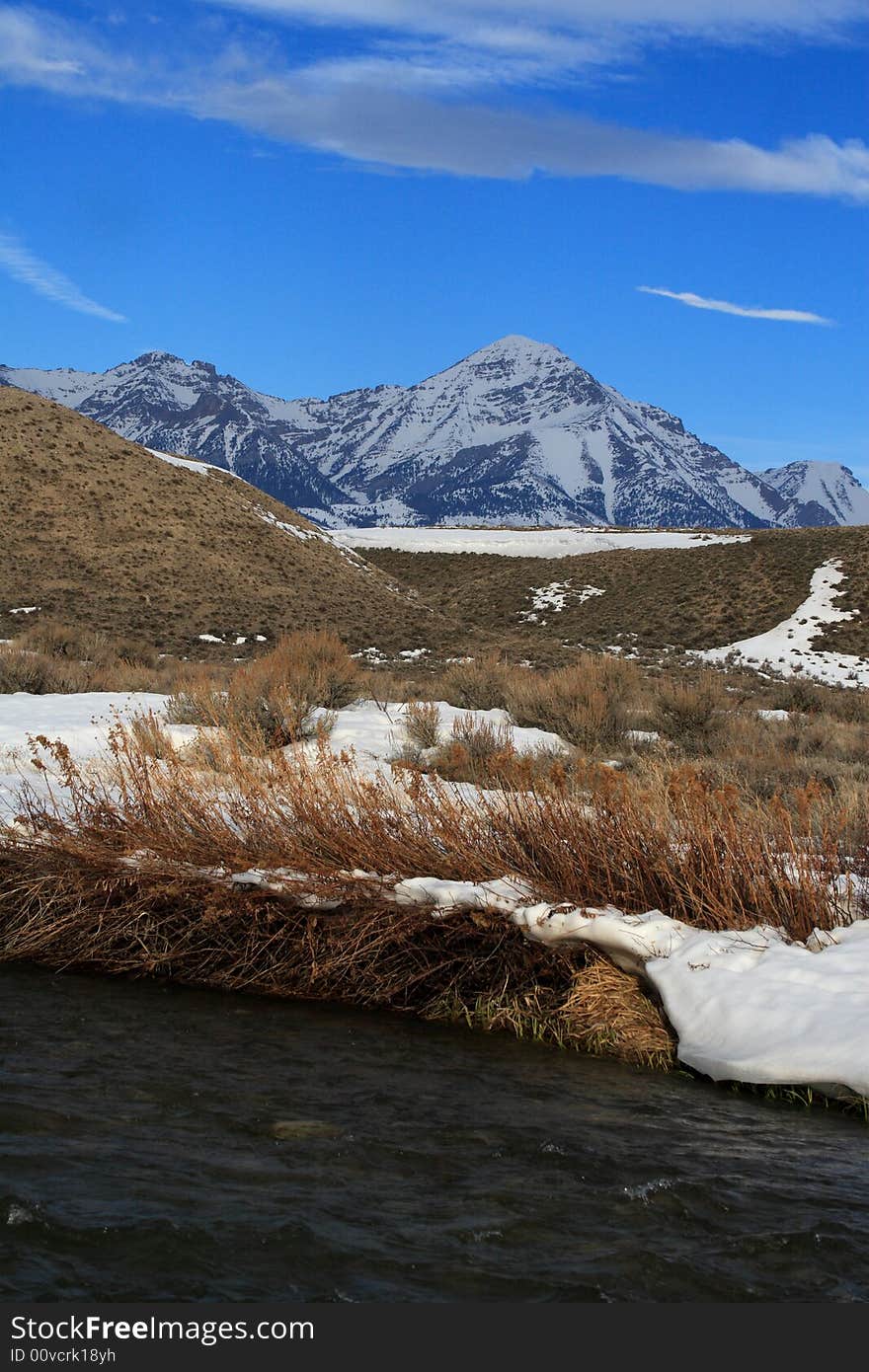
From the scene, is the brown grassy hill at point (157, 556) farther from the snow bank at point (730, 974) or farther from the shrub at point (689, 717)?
the snow bank at point (730, 974)

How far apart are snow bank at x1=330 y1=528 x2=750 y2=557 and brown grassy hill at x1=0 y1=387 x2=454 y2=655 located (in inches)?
612

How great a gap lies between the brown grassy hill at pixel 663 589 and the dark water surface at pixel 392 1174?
36.9 metres

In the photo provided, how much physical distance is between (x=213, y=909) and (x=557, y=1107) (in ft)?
8.59

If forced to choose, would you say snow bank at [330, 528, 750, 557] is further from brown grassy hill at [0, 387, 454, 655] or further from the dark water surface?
the dark water surface

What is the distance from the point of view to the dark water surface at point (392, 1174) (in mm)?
3715

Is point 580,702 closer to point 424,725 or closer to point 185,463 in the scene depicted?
point 424,725

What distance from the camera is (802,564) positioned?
60500 millimetres

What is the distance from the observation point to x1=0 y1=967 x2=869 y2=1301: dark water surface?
3.71 meters

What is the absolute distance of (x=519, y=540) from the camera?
81.1 meters

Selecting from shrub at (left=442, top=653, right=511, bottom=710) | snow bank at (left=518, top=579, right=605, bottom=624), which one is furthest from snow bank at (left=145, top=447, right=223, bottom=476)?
shrub at (left=442, top=653, right=511, bottom=710)

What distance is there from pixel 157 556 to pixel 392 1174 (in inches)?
1939

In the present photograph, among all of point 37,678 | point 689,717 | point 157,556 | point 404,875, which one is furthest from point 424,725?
point 157,556

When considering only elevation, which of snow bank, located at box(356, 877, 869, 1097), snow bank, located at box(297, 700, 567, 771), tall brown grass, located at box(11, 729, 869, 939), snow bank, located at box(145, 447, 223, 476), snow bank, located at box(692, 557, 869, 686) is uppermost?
snow bank, located at box(145, 447, 223, 476)

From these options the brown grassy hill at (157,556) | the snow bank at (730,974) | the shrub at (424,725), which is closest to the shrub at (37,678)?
the shrub at (424,725)
